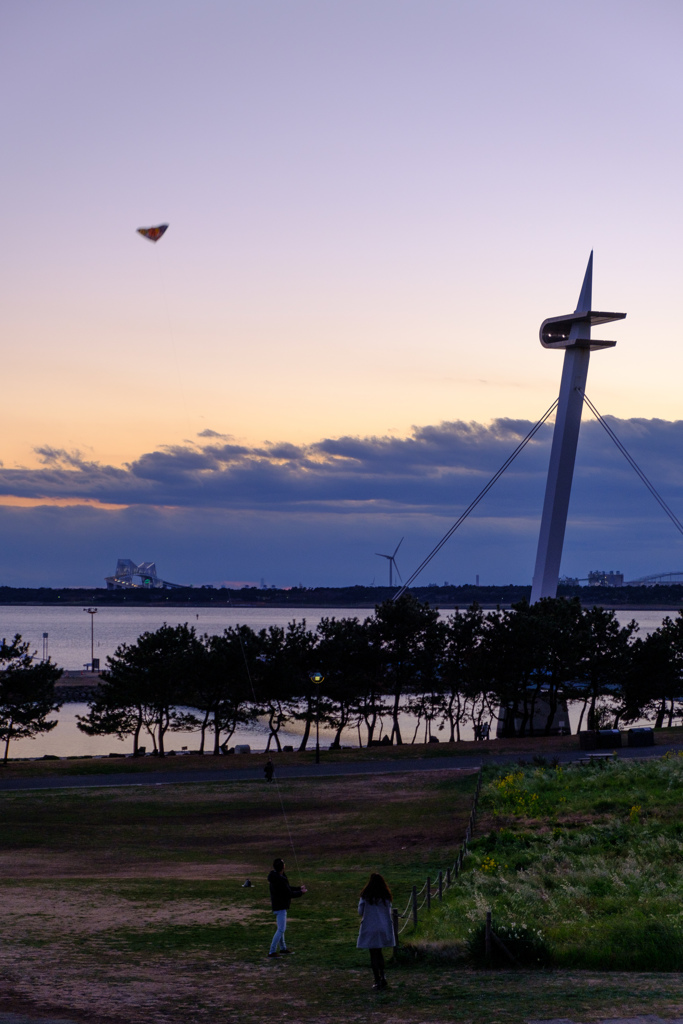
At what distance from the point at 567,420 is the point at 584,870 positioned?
135 feet

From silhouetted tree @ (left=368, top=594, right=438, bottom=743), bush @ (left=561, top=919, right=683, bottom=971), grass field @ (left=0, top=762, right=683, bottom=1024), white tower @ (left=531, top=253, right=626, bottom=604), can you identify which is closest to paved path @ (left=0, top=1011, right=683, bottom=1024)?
grass field @ (left=0, top=762, right=683, bottom=1024)

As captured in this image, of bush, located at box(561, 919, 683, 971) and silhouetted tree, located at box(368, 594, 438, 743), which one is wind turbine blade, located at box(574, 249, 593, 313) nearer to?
silhouetted tree, located at box(368, 594, 438, 743)

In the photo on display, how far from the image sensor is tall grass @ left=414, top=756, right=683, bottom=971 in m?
13.7

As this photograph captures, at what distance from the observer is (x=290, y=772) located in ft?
139

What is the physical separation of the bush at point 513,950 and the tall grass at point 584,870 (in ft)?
0.48

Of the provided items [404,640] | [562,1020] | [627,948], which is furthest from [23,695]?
[562,1020]

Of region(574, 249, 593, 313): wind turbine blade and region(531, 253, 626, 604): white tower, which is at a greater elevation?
region(574, 249, 593, 313): wind turbine blade

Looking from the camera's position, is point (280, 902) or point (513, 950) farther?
point (280, 902)

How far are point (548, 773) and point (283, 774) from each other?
41.7ft

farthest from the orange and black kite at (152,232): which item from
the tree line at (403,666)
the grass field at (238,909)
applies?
the tree line at (403,666)

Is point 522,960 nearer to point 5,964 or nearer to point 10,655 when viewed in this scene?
point 5,964

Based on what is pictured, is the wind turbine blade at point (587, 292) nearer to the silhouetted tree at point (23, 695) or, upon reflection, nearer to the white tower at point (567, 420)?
the white tower at point (567, 420)

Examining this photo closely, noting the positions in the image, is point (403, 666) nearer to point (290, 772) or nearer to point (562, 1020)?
point (290, 772)

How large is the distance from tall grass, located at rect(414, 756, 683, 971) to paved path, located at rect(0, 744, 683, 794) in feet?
29.8
